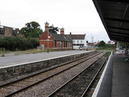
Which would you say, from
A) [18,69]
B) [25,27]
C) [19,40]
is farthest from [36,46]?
[18,69]

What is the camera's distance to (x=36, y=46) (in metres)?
74.4

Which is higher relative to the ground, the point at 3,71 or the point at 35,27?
the point at 35,27

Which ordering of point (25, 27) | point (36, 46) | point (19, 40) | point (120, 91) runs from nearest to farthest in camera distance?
point (120, 91) → point (19, 40) → point (36, 46) → point (25, 27)

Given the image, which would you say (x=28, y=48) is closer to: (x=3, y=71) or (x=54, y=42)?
(x=54, y=42)

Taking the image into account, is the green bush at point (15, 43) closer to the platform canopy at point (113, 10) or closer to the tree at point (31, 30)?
the platform canopy at point (113, 10)

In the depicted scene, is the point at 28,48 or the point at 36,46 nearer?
the point at 28,48

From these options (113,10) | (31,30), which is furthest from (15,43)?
(31,30)

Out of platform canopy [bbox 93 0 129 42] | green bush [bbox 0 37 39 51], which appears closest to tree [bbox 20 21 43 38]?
green bush [bbox 0 37 39 51]

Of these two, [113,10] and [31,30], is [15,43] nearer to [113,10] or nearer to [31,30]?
[113,10]

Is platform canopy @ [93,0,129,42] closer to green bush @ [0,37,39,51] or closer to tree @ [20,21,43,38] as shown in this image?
green bush @ [0,37,39,51]

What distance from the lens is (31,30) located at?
400ft

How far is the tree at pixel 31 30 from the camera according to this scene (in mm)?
118550

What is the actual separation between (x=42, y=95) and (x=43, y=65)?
11850mm

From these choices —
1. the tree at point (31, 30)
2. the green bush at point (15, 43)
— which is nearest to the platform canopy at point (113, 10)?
the green bush at point (15, 43)
